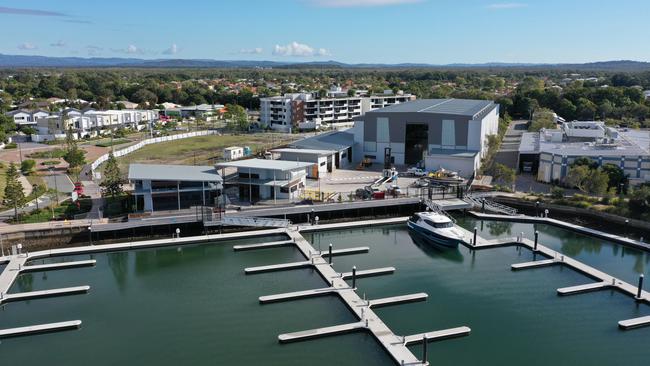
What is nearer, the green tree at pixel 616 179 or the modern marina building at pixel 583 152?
the green tree at pixel 616 179

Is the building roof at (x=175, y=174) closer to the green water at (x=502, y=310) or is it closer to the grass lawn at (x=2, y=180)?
the grass lawn at (x=2, y=180)

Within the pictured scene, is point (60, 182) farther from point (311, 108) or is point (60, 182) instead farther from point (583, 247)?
point (311, 108)

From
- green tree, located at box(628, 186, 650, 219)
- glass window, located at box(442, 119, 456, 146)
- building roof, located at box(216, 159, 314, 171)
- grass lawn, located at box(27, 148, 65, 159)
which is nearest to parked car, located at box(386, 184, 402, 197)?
building roof, located at box(216, 159, 314, 171)

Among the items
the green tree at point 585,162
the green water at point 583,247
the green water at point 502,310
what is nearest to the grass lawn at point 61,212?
the green water at point 502,310

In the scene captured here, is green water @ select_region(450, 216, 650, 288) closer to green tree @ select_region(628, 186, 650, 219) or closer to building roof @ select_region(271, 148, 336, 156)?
green tree @ select_region(628, 186, 650, 219)

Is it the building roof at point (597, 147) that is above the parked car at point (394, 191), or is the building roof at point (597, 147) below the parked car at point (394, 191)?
above

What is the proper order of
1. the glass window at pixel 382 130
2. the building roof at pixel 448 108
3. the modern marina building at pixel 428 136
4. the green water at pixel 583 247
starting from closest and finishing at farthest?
1. the green water at pixel 583 247
2. the modern marina building at pixel 428 136
3. the building roof at pixel 448 108
4. the glass window at pixel 382 130
